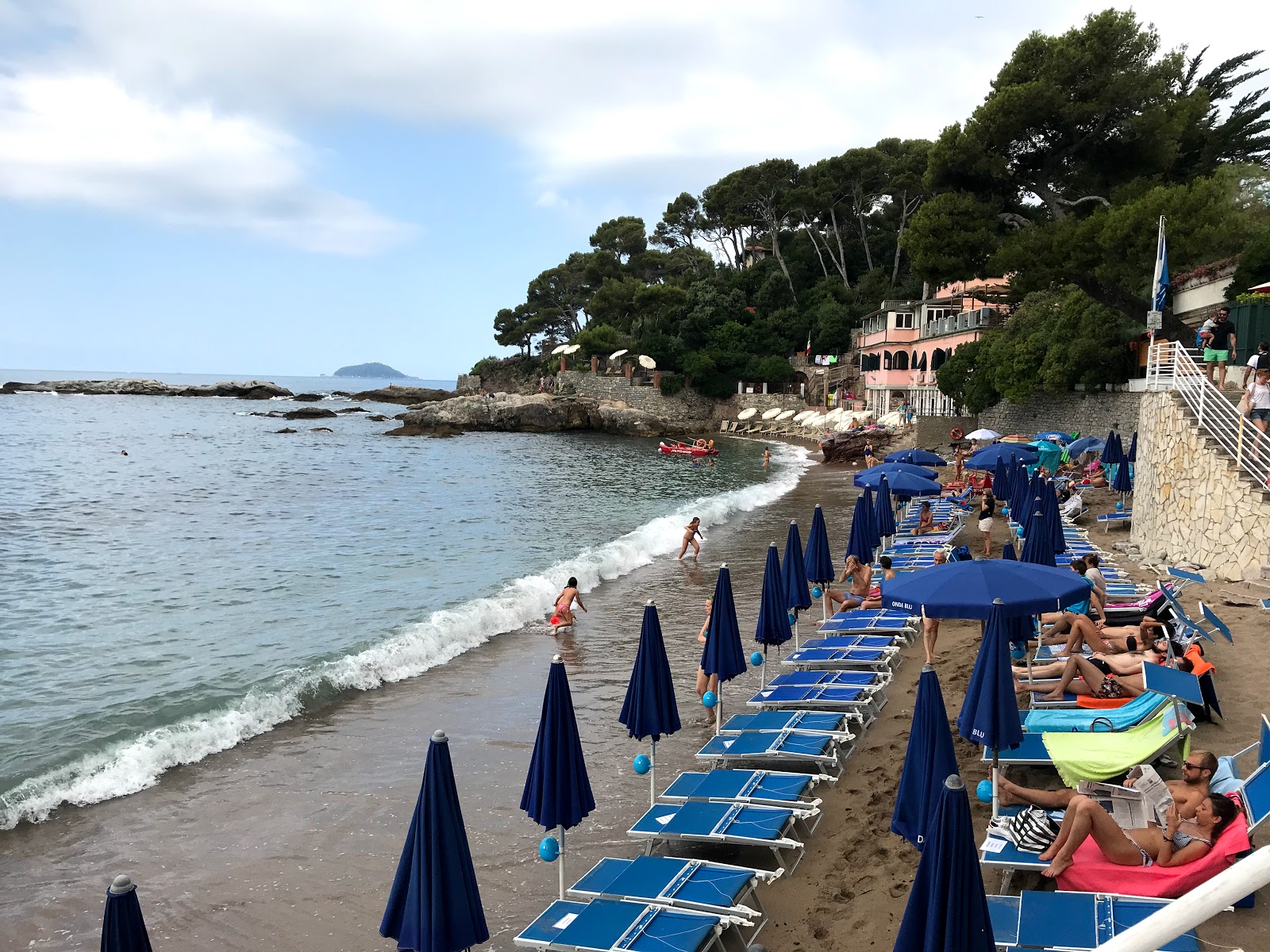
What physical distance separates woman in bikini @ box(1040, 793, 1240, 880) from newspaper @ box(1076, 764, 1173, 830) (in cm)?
13

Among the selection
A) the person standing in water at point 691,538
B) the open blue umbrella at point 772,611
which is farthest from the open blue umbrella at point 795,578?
the person standing in water at point 691,538

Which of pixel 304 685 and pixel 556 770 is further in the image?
pixel 304 685

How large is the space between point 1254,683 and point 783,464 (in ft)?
121

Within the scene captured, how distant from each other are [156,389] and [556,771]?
469 ft

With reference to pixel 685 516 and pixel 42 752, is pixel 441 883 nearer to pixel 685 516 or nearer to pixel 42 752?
pixel 42 752

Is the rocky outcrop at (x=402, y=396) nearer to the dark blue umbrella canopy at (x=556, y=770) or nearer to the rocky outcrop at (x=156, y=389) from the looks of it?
the rocky outcrop at (x=156, y=389)

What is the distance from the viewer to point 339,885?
6918 mm

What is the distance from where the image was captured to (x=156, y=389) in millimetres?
128500

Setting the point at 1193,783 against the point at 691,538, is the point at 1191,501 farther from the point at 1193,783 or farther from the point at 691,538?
the point at 691,538

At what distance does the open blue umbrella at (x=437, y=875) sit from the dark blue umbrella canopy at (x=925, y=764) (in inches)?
109

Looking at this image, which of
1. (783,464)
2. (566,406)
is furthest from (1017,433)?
(566,406)

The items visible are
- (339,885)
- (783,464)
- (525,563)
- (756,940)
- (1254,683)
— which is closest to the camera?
(756,940)

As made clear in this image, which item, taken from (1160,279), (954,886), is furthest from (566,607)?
(1160,279)

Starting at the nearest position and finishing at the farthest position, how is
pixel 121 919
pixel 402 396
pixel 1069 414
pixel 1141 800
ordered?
1. pixel 121 919
2. pixel 1141 800
3. pixel 1069 414
4. pixel 402 396
